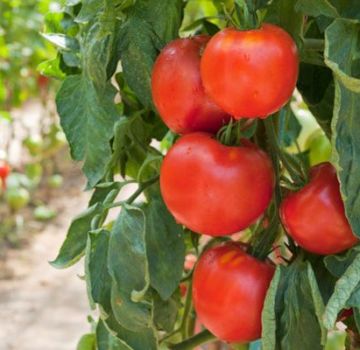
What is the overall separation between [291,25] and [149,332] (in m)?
0.33

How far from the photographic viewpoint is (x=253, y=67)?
63 cm

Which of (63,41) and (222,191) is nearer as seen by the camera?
(222,191)

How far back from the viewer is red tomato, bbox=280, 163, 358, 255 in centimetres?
68

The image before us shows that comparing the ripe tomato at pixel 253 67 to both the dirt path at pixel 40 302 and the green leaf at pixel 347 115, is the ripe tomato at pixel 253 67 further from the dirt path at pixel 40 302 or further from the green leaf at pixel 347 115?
the dirt path at pixel 40 302

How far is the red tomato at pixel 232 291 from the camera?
72 cm

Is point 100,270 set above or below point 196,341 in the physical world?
above

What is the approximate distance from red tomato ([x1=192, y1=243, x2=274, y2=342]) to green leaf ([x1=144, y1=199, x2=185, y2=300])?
3cm

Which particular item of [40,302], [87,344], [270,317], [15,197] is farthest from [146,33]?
[15,197]

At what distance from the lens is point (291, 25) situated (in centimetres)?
70

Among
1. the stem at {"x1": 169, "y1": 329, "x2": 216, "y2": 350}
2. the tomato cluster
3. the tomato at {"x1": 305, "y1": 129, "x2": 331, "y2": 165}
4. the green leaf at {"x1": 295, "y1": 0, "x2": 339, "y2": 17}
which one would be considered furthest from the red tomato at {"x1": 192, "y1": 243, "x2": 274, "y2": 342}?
the tomato at {"x1": 305, "y1": 129, "x2": 331, "y2": 165}

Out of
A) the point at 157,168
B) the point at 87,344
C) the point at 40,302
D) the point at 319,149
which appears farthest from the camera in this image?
the point at 40,302

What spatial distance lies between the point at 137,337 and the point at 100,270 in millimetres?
88

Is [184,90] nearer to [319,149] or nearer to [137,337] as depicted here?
[137,337]

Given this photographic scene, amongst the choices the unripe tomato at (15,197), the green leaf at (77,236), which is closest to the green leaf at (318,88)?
the green leaf at (77,236)
